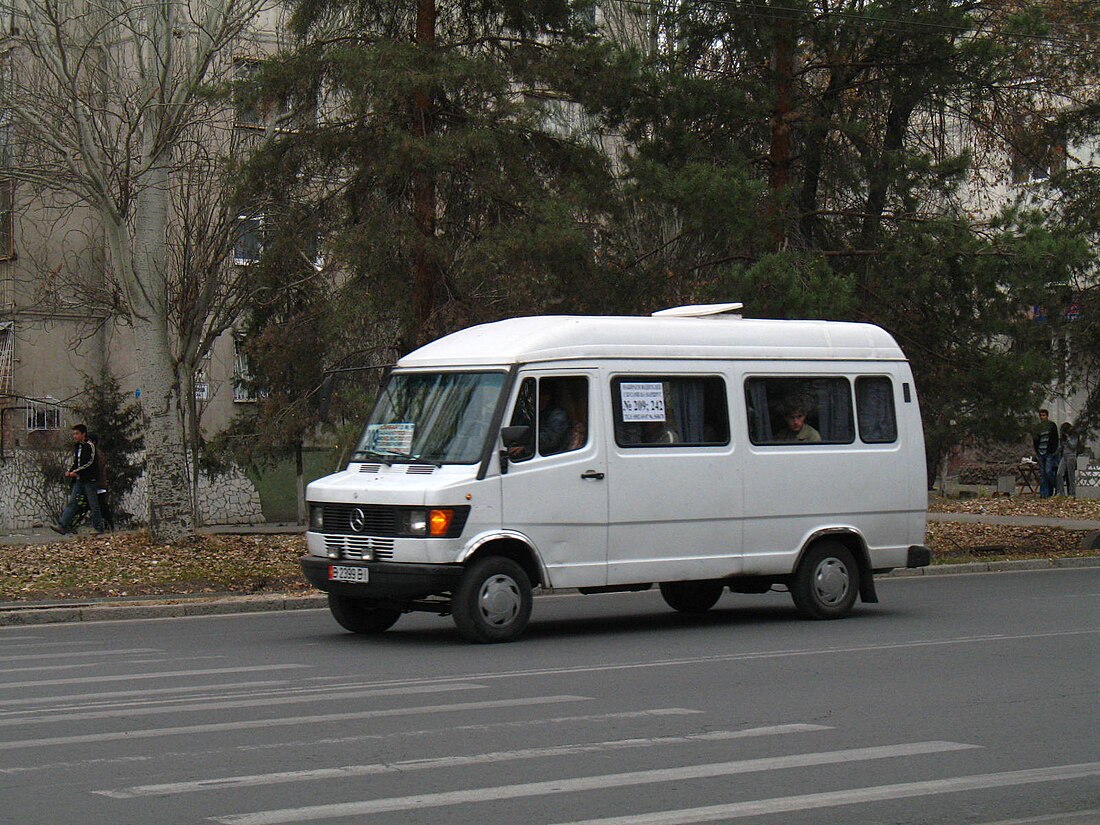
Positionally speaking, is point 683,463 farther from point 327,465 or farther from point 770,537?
point 327,465

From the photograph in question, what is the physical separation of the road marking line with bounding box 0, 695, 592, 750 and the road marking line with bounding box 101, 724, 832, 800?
1.32 meters

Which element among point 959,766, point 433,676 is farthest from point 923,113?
point 959,766

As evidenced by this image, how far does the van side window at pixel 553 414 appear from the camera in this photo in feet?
43.6

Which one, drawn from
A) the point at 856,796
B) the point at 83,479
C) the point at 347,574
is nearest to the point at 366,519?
the point at 347,574

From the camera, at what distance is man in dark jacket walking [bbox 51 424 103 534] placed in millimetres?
25422

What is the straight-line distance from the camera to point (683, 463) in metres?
14.2

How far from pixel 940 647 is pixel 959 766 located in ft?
17.0

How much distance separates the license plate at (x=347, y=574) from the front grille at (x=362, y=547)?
11cm

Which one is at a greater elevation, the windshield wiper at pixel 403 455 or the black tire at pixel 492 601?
the windshield wiper at pixel 403 455

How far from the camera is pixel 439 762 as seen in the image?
773cm

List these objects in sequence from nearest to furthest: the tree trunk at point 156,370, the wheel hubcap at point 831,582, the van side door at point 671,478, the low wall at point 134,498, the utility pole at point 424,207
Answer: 1. the van side door at point 671,478
2. the wheel hubcap at point 831,582
3. the utility pole at point 424,207
4. the tree trunk at point 156,370
5. the low wall at point 134,498

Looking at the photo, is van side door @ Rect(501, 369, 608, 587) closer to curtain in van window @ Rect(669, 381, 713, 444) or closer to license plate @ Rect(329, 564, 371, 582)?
curtain in van window @ Rect(669, 381, 713, 444)

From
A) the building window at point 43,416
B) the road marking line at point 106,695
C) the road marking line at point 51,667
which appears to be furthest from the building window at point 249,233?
the road marking line at point 106,695

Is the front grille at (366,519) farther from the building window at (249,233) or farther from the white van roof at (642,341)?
the building window at (249,233)
